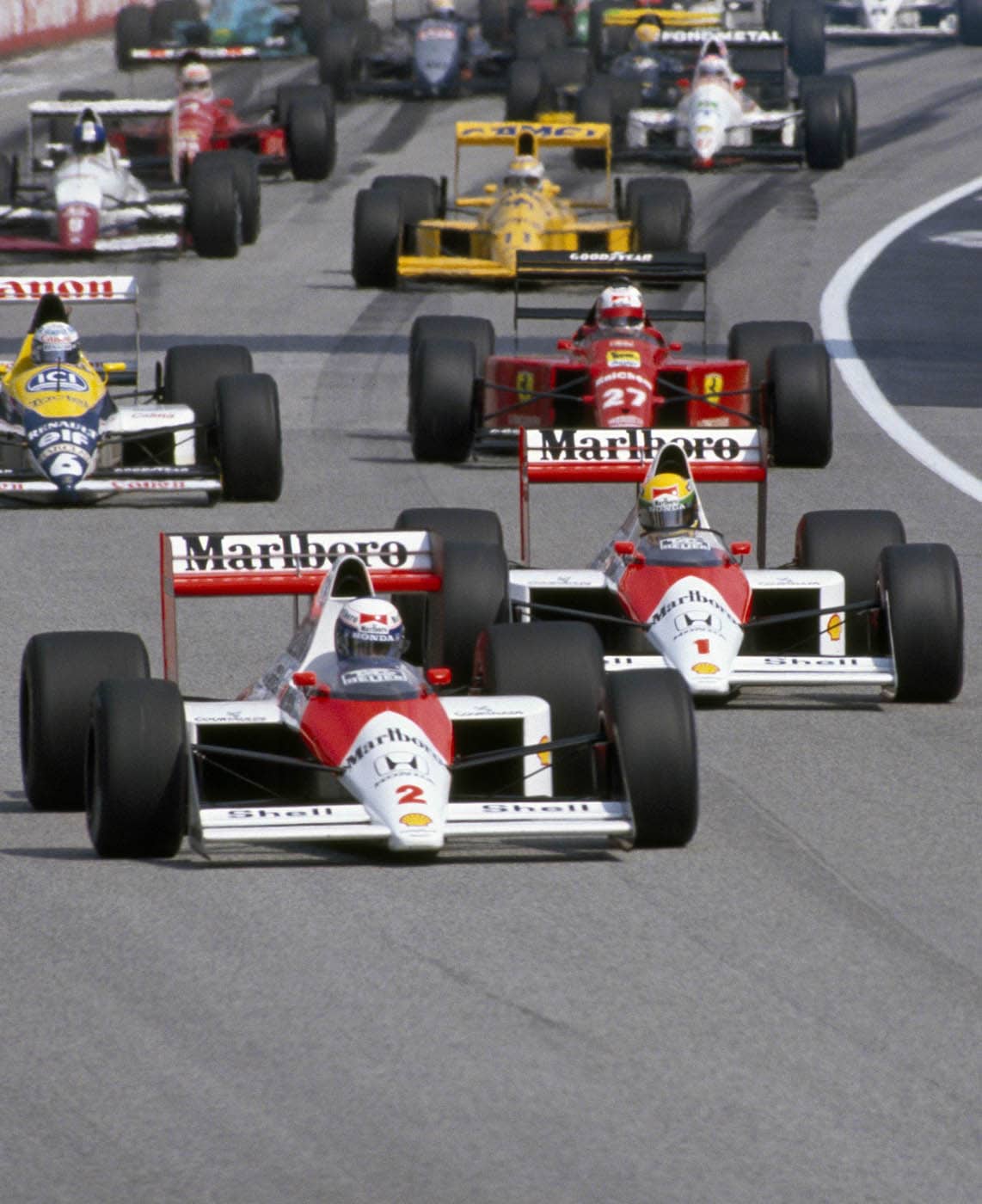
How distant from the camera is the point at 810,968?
8.24m

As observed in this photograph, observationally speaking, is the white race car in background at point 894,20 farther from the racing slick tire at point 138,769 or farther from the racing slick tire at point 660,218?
the racing slick tire at point 138,769

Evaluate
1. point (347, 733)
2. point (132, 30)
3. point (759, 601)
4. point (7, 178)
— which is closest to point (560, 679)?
point (347, 733)

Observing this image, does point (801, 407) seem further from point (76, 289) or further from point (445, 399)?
point (76, 289)

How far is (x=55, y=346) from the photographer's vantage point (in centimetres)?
1769

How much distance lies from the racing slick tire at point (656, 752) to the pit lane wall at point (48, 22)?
137 ft

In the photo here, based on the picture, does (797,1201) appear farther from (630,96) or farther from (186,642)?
(630,96)

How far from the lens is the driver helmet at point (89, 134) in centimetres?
2900

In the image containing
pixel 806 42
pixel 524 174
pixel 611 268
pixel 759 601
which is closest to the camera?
pixel 759 601

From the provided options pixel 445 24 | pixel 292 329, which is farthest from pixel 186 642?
pixel 445 24

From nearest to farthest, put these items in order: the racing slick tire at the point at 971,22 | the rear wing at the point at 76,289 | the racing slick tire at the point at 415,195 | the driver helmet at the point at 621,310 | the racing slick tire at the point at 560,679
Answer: the racing slick tire at the point at 560,679, the rear wing at the point at 76,289, the driver helmet at the point at 621,310, the racing slick tire at the point at 415,195, the racing slick tire at the point at 971,22

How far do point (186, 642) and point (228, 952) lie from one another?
5.46 meters

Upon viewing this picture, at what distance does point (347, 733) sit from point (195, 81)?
1002 inches

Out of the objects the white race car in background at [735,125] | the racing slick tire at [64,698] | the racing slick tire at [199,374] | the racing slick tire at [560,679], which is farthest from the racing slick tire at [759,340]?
the white race car in background at [735,125]

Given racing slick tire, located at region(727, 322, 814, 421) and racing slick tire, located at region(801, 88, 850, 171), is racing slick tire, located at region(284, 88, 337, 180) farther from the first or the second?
racing slick tire, located at region(727, 322, 814, 421)
